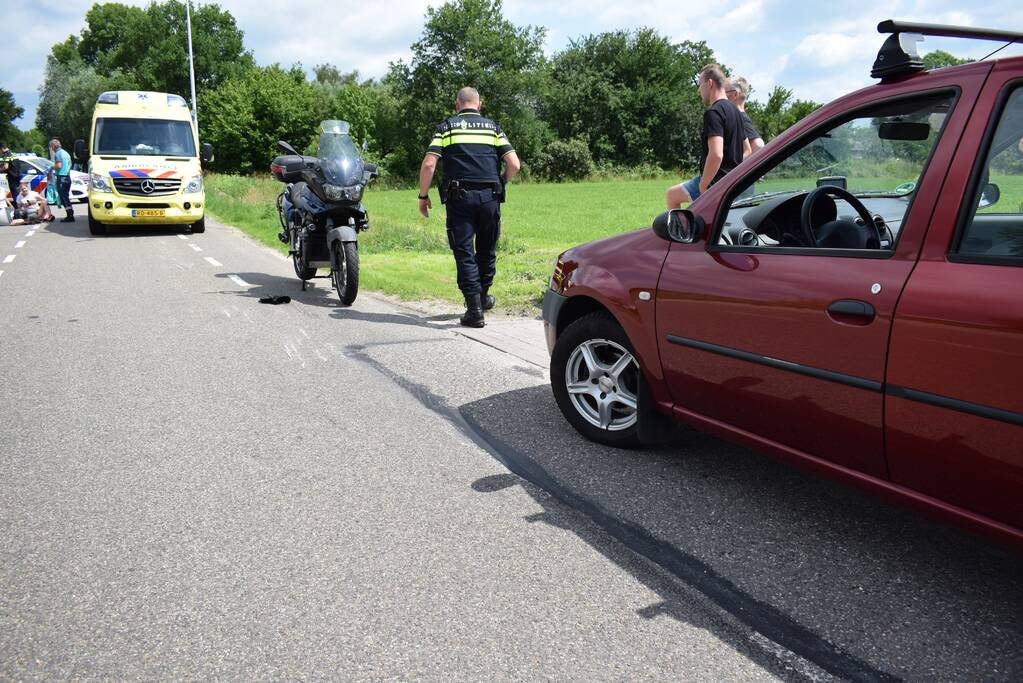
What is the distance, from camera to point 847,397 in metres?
2.88

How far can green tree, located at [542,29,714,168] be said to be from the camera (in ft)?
224

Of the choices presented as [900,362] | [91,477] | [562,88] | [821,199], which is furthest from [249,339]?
[562,88]

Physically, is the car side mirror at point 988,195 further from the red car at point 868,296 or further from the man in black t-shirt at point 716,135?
the man in black t-shirt at point 716,135

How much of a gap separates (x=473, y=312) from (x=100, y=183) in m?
11.7

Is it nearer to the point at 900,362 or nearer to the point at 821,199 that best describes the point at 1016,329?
the point at 900,362

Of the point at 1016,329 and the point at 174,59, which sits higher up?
the point at 174,59

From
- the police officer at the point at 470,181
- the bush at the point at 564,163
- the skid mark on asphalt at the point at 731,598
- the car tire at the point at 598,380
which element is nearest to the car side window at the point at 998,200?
the skid mark on asphalt at the point at 731,598

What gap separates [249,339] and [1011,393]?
6.03m

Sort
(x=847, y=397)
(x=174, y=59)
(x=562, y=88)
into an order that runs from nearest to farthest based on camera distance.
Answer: (x=847, y=397)
(x=562, y=88)
(x=174, y=59)

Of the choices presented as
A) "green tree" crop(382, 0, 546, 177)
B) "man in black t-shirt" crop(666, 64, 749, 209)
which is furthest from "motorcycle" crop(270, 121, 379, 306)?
"green tree" crop(382, 0, 546, 177)

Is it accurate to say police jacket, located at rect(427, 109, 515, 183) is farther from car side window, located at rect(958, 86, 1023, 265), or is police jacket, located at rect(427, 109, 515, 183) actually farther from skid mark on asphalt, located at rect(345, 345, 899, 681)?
car side window, located at rect(958, 86, 1023, 265)

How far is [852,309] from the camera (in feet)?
9.26

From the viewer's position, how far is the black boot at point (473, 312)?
305 inches

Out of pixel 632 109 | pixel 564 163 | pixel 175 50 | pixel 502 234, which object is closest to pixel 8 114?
pixel 175 50
